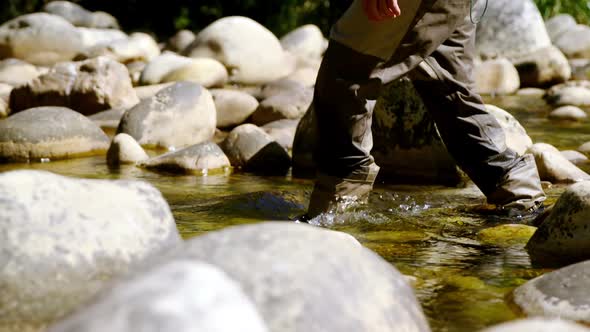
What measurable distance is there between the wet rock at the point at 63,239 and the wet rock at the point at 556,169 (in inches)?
143

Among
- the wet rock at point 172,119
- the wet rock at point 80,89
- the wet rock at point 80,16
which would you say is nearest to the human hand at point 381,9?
the wet rock at point 172,119

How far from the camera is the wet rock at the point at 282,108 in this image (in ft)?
25.6

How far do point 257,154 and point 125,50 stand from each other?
697 cm

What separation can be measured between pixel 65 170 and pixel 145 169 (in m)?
0.52

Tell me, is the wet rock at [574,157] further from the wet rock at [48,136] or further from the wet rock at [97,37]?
the wet rock at [97,37]

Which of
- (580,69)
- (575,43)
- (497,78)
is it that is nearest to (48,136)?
(497,78)

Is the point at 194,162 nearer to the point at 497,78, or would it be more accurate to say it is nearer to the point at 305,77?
the point at 305,77

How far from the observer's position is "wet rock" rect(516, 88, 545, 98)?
1140 cm

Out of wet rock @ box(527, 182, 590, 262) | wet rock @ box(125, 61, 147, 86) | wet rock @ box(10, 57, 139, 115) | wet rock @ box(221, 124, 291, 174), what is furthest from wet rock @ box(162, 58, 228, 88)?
wet rock @ box(527, 182, 590, 262)

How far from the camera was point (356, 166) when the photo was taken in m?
4.32

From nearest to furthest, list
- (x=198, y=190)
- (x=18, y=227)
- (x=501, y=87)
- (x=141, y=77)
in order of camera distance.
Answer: (x=18, y=227) < (x=198, y=190) < (x=141, y=77) < (x=501, y=87)

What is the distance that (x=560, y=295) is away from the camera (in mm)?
2908

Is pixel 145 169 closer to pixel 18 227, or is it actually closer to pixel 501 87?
pixel 18 227

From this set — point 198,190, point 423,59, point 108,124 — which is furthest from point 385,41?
point 108,124
